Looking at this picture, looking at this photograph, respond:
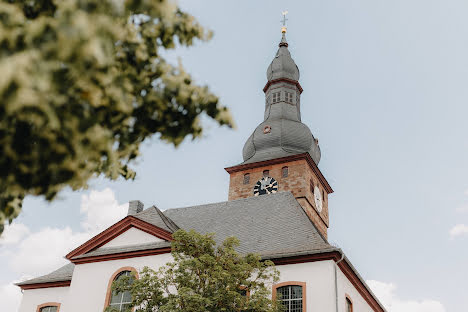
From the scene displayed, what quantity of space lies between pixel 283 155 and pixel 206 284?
75.6ft

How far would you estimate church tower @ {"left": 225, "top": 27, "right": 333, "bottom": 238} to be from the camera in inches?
1372

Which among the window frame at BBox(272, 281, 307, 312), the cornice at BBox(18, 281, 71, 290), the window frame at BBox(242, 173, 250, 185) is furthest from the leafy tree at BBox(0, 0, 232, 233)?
the window frame at BBox(242, 173, 250, 185)

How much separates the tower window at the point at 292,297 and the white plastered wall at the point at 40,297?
34.7ft

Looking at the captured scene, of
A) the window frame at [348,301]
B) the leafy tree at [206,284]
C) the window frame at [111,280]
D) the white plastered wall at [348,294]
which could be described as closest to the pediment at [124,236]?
the window frame at [111,280]

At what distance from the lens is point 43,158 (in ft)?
13.6

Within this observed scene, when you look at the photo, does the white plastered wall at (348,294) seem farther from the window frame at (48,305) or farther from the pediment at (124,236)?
the window frame at (48,305)

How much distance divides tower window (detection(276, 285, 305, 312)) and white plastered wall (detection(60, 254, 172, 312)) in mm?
4552

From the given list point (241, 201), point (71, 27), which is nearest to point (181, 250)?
point (241, 201)

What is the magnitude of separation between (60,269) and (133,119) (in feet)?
67.0

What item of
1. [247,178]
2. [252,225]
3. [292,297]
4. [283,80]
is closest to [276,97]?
[283,80]

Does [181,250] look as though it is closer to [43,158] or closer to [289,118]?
[43,158]

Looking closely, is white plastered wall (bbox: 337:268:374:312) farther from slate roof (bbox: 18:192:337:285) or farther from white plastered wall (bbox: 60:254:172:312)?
white plastered wall (bbox: 60:254:172:312)

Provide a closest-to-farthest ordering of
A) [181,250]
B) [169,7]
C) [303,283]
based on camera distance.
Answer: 1. [169,7]
2. [181,250]
3. [303,283]

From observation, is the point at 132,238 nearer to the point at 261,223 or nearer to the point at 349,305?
the point at 261,223
